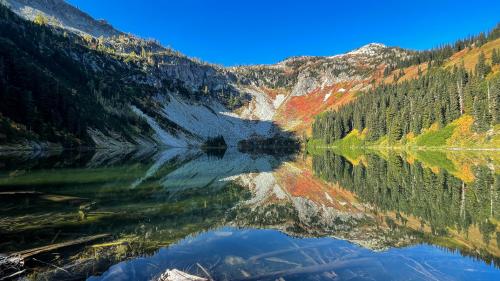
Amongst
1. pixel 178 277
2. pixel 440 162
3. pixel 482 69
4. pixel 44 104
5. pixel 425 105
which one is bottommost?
pixel 178 277

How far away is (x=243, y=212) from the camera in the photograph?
23.9 metres

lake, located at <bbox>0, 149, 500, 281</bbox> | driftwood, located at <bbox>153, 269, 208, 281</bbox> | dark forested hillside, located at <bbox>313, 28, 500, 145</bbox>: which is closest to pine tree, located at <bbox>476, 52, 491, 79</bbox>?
dark forested hillside, located at <bbox>313, 28, 500, 145</bbox>

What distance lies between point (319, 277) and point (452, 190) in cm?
2490

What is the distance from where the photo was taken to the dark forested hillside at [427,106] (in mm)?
107613

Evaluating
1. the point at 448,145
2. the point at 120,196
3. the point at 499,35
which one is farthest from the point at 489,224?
the point at 499,35

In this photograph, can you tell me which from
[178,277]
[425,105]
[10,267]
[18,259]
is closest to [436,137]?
[425,105]

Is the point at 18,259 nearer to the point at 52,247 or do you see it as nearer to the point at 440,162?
the point at 52,247

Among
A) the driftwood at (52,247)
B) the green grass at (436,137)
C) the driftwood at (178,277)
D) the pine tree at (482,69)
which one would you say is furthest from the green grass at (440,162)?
the pine tree at (482,69)

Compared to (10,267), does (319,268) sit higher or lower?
lower

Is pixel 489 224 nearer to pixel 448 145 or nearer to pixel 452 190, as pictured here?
pixel 452 190

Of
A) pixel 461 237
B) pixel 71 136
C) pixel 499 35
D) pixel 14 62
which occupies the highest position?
pixel 499 35

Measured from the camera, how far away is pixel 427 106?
138m

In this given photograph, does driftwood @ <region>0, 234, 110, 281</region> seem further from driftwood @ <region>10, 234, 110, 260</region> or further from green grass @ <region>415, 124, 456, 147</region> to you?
green grass @ <region>415, 124, 456, 147</region>

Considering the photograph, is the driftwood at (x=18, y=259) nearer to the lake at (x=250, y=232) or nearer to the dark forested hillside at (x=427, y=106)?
the lake at (x=250, y=232)
